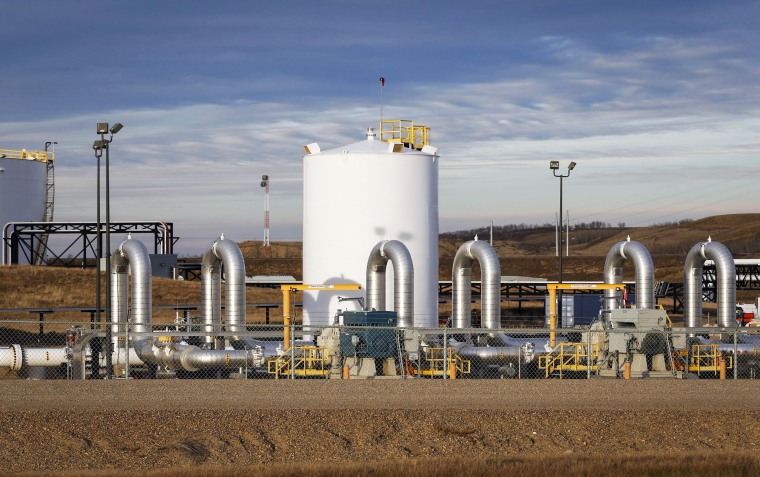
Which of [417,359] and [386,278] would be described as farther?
[386,278]

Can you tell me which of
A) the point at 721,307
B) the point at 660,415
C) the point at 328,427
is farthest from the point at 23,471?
the point at 721,307

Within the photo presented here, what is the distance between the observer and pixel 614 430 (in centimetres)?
1934

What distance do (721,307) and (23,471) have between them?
2647 centimetres

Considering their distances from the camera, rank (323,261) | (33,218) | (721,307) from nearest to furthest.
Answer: (721,307)
(323,261)
(33,218)

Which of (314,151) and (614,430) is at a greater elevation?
(314,151)

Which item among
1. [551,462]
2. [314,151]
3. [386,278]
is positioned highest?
[314,151]

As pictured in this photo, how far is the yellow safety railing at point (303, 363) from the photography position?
3011 centimetres

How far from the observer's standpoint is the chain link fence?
2944cm

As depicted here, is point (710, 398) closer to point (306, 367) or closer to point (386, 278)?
point (306, 367)

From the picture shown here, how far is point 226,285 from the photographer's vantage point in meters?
34.9

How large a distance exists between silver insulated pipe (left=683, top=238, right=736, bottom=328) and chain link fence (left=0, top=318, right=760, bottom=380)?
1.77 meters

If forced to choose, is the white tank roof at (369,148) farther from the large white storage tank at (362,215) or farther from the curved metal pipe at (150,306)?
the curved metal pipe at (150,306)

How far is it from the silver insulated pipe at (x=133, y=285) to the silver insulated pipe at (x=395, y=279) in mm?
7189

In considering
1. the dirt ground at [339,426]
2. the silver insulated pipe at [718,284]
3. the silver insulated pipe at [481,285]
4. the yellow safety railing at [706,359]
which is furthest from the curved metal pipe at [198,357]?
the silver insulated pipe at [718,284]
